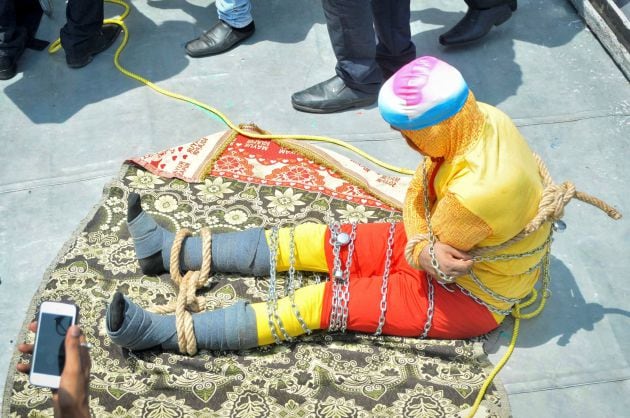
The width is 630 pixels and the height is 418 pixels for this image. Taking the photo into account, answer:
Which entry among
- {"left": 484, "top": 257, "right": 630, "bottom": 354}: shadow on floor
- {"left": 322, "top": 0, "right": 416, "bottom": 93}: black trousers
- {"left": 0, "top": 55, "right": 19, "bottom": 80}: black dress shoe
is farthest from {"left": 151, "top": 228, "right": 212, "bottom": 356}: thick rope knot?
{"left": 0, "top": 55, "right": 19, "bottom": 80}: black dress shoe

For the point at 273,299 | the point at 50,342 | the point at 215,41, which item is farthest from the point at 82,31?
the point at 50,342

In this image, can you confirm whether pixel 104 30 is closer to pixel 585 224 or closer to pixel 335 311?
→ pixel 335 311

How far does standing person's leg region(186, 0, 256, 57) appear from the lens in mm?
→ 3760

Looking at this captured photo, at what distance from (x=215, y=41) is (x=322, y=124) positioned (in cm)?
80

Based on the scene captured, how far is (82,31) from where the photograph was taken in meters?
3.68

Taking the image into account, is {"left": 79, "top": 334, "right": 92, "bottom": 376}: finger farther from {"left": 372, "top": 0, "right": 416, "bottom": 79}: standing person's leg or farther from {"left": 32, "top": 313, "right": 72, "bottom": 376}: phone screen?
{"left": 372, "top": 0, "right": 416, "bottom": 79}: standing person's leg

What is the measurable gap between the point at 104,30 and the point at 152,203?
4.47 ft

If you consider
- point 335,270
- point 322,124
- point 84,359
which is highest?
point 84,359

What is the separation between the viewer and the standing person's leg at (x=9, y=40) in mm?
3621

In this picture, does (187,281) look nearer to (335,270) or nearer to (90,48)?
(335,270)

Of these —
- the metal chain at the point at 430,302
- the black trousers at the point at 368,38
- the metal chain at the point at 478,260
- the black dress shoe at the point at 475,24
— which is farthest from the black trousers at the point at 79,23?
the metal chain at the point at 430,302

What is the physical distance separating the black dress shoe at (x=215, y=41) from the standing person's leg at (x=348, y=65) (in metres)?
0.56

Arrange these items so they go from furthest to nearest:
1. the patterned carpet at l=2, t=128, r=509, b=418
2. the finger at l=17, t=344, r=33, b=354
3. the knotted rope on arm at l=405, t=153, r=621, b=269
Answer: the patterned carpet at l=2, t=128, r=509, b=418, the knotted rope on arm at l=405, t=153, r=621, b=269, the finger at l=17, t=344, r=33, b=354

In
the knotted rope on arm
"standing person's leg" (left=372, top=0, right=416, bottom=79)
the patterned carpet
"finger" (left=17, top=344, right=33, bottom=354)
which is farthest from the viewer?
"standing person's leg" (left=372, top=0, right=416, bottom=79)
